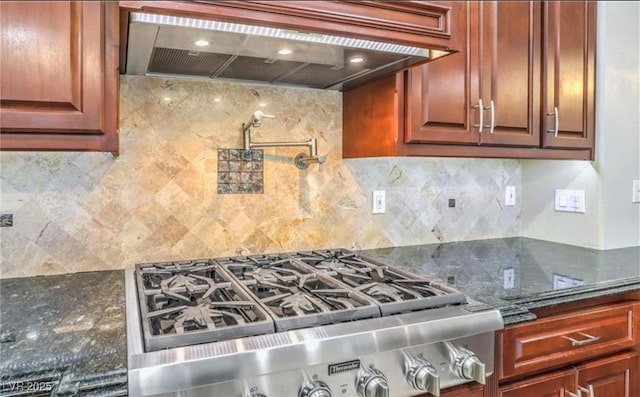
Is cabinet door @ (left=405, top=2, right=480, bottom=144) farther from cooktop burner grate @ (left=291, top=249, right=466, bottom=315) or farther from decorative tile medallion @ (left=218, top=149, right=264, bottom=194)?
decorative tile medallion @ (left=218, top=149, right=264, bottom=194)

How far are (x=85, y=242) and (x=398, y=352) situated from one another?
1162 mm

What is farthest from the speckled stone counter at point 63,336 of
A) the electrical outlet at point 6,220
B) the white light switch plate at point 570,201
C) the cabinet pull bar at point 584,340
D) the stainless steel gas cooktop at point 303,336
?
Answer: the white light switch plate at point 570,201

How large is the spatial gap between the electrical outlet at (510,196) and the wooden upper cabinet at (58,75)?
1957mm

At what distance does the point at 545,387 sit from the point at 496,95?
110 centimetres

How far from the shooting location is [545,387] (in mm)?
1328

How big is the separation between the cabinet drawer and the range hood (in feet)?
3.00

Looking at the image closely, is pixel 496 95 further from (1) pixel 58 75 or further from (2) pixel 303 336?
(1) pixel 58 75

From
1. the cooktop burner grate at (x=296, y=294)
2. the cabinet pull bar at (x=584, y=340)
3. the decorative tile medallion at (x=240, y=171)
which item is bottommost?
the cabinet pull bar at (x=584, y=340)

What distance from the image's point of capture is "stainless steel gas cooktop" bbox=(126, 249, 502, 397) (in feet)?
2.97

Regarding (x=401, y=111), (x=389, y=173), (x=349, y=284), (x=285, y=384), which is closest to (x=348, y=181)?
(x=389, y=173)

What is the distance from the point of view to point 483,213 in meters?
2.28

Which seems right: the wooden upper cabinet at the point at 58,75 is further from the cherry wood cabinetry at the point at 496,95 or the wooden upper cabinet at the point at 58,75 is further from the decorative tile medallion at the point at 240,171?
the cherry wood cabinetry at the point at 496,95

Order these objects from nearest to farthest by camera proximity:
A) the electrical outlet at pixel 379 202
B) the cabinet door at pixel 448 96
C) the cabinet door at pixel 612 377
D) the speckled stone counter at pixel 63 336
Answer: the speckled stone counter at pixel 63 336
the cabinet door at pixel 612 377
the cabinet door at pixel 448 96
the electrical outlet at pixel 379 202

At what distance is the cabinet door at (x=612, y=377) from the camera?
1413 mm
